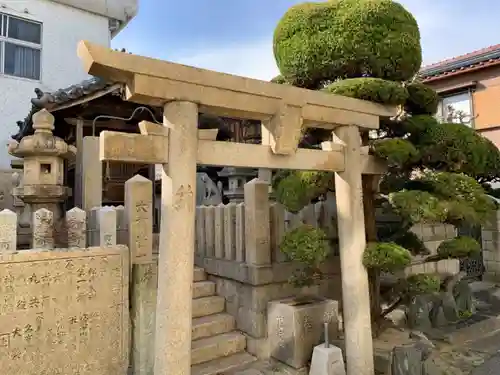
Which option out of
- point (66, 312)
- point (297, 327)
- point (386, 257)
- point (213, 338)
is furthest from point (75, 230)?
point (386, 257)

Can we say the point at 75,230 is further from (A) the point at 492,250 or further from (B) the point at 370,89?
(A) the point at 492,250

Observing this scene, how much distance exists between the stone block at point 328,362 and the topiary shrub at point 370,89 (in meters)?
3.40

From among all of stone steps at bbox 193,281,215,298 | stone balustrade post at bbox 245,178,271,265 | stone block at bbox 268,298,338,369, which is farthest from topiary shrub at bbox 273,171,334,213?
stone steps at bbox 193,281,215,298

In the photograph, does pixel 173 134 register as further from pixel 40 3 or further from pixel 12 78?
pixel 40 3

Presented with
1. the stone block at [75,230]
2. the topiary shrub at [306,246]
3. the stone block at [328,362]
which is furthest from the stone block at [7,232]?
the stone block at [328,362]

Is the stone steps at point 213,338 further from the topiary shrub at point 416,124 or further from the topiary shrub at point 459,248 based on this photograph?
the topiary shrub at point 416,124

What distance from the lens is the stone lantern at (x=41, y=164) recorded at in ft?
17.4

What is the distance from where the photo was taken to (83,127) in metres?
8.22

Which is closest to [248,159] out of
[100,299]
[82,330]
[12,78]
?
[100,299]

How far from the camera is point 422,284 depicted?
16.5ft

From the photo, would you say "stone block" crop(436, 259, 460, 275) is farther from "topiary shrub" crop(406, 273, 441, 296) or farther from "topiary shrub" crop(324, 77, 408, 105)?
"topiary shrub" crop(324, 77, 408, 105)

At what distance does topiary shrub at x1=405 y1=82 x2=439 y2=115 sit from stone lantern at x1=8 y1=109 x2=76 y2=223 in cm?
529

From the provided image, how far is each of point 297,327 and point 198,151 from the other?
3006mm

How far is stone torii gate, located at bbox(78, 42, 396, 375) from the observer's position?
3467mm
